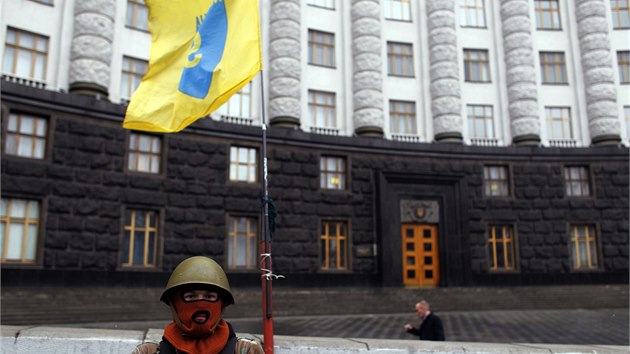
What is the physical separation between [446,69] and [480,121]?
302 cm

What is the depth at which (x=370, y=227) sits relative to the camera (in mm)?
22797

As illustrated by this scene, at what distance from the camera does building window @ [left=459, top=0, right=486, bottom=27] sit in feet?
86.6

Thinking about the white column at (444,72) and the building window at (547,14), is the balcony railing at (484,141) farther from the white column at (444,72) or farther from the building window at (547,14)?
the building window at (547,14)

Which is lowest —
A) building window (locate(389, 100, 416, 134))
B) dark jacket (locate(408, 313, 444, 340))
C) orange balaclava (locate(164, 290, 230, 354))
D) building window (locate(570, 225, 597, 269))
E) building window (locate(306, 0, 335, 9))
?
dark jacket (locate(408, 313, 444, 340))

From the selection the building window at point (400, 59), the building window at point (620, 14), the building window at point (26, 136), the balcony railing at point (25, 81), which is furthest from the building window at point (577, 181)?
the balcony railing at point (25, 81)

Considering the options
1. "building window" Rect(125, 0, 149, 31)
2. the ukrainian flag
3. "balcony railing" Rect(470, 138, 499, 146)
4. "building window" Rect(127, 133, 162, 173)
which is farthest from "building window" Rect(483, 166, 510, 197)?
the ukrainian flag

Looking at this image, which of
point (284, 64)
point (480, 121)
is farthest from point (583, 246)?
point (284, 64)

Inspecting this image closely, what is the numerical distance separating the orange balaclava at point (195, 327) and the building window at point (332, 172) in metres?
19.9

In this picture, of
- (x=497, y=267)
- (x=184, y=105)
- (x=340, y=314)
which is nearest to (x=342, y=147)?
(x=340, y=314)

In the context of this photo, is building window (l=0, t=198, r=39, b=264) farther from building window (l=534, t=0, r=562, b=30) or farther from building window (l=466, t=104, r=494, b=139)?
building window (l=534, t=0, r=562, b=30)

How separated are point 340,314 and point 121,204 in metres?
8.98

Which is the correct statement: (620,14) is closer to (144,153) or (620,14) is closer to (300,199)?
(300,199)

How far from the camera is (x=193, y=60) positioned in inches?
256

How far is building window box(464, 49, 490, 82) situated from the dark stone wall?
3814 millimetres
